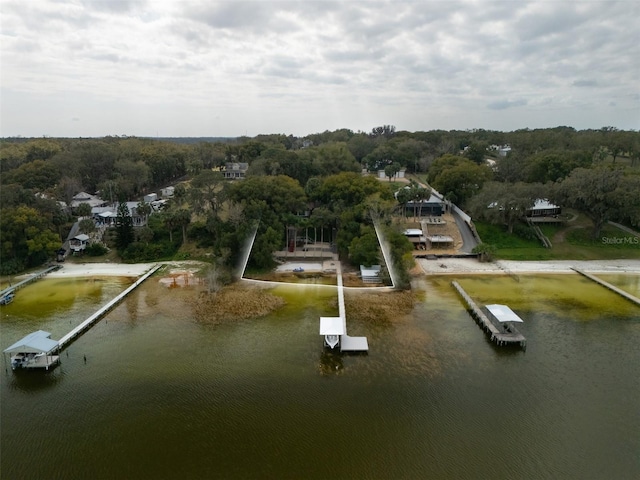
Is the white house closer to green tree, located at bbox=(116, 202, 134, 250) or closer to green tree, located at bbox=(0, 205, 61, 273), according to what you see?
green tree, located at bbox=(116, 202, 134, 250)

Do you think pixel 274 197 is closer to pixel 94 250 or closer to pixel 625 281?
pixel 94 250

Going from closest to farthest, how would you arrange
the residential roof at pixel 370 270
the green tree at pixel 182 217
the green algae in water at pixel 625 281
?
the green algae in water at pixel 625 281 → the residential roof at pixel 370 270 → the green tree at pixel 182 217

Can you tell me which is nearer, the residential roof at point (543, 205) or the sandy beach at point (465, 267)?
the sandy beach at point (465, 267)

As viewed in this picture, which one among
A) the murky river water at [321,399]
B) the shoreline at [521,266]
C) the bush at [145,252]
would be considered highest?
the bush at [145,252]

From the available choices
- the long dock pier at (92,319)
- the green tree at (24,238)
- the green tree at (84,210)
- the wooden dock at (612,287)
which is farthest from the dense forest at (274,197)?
the wooden dock at (612,287)

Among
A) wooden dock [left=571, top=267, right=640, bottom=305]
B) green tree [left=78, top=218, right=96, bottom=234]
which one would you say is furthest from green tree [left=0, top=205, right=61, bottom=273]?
wooden dock [left=571, top=267, right=640, bottom=305]

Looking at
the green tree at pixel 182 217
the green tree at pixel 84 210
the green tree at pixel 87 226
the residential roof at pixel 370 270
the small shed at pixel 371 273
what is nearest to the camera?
the small shed at pixel 371 273

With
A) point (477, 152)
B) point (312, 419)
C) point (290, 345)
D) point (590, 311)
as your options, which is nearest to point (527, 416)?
point (312, 419)

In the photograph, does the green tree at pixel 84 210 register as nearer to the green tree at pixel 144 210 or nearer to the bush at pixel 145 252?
the green tree at pixel 144 210
